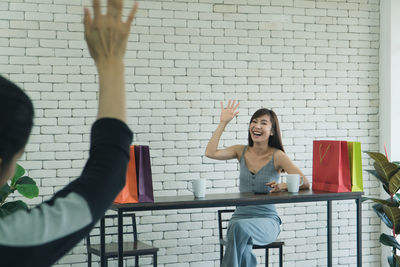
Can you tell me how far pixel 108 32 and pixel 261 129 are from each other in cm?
354

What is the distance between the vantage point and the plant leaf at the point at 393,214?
4327 millimetres

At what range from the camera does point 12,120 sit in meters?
0.60

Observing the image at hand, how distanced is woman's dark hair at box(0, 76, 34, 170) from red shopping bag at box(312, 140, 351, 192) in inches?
126

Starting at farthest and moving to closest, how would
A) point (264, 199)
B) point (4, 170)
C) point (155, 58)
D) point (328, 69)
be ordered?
point (328, 69) < point (155, 58) < point (264, 199) < point (4, 170)

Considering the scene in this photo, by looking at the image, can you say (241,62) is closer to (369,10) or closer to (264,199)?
(369,10)

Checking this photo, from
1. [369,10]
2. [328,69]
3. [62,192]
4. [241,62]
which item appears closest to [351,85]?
[328,69]

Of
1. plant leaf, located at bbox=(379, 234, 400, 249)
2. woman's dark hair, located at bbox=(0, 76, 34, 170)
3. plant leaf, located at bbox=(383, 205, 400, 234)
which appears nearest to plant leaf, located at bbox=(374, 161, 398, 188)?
plant leaf, located at bbox=(383, 205, 400, 234)

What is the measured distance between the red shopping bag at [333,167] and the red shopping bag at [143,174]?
1242mm

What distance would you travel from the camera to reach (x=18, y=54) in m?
4.36

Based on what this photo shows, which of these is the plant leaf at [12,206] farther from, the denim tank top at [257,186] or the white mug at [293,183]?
the white mug at [293,183]

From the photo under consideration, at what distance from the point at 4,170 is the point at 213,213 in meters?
4.27

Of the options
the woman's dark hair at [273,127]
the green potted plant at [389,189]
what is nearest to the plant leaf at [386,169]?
the green potted plant at [389,189]

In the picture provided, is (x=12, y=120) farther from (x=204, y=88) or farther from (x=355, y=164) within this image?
(x=204, y=88)

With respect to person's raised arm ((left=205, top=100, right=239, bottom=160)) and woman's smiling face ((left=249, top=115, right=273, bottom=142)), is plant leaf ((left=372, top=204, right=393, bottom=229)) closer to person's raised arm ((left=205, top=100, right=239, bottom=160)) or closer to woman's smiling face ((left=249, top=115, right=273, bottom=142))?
woman's smiling face ((left=249, top=115, right=273, bottom=142))
